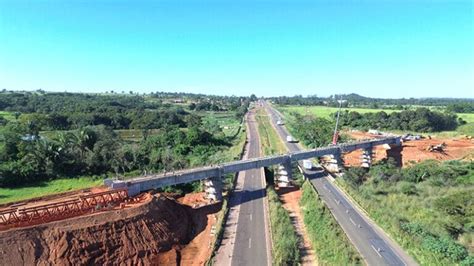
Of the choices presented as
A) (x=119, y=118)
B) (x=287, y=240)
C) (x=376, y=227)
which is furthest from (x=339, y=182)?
(x=119, y=118)

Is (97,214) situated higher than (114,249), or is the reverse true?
(97,214)

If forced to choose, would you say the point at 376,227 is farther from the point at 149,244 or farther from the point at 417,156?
the point at 417,156

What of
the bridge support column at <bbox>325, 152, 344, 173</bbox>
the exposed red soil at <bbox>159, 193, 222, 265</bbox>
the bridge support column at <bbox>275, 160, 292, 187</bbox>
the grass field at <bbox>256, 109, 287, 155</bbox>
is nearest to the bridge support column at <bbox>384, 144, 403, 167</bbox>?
the bridge support column at <bbox>325, 152, 344, 173</bbox>

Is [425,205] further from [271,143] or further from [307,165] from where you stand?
[271,143]

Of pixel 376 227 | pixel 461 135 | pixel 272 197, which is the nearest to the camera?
pixel 376 227

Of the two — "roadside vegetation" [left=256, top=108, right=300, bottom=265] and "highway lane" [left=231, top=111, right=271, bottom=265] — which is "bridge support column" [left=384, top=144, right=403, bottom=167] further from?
"highway lane" [left=231, top=111, right=271, bottom=265]

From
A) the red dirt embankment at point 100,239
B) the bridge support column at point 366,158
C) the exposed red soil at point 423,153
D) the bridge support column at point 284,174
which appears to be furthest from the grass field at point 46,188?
the exposed red soil at point 423,153
